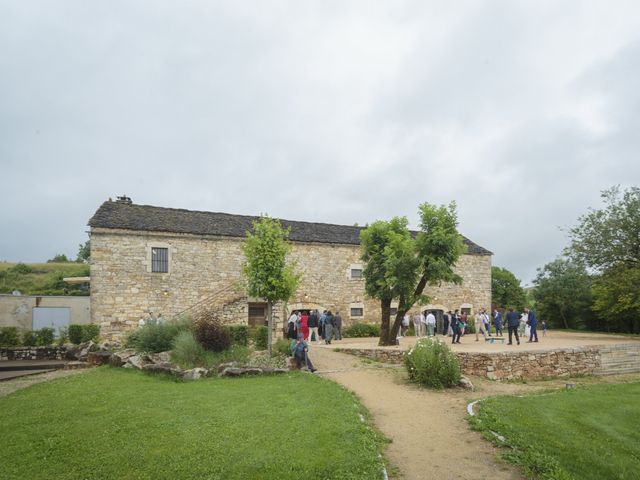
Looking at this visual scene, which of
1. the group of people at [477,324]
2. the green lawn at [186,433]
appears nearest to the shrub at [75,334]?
the green lawn at [186,433]

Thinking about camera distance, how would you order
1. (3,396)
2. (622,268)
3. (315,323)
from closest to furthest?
(3,396) < (315,323) < (622,268)

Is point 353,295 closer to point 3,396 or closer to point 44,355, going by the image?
point 44,355

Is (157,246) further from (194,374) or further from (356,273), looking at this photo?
(356,273)

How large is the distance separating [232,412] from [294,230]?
17.3 metres

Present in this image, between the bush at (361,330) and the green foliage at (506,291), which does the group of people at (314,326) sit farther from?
the green foliage at (506,291)

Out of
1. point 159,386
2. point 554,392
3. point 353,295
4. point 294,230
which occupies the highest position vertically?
point 294,230

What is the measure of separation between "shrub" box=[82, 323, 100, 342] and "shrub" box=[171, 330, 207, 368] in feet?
20.1

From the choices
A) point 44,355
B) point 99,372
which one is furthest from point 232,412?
point 44,355

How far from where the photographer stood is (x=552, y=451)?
254 inches

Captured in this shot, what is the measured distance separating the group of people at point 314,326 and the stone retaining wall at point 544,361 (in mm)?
2153

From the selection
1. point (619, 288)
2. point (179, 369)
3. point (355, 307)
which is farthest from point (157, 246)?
point (619, 288)

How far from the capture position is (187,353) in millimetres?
12562

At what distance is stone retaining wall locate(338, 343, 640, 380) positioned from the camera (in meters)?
13.4

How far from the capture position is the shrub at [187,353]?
12453 mm
